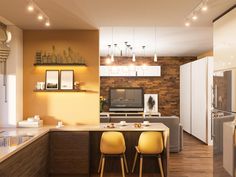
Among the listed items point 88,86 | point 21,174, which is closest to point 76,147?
point 88,86

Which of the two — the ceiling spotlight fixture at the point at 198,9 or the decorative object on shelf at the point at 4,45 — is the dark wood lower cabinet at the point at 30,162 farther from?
the ceiling spotlight fixture at the point at 198,9

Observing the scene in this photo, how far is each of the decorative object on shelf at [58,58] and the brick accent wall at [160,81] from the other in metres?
5.90

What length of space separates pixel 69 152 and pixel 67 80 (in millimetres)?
1276

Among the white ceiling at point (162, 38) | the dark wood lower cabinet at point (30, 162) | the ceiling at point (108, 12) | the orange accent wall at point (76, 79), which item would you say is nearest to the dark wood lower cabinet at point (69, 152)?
the dark wood lower cabinet at point (30, 162)

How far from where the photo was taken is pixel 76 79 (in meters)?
5.35

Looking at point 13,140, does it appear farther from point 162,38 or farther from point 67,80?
point 162,38

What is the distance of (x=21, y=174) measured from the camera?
335 centimetres

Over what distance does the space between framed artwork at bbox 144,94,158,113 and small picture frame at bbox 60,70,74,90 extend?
6.20 metres

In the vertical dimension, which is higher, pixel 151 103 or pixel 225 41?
pixel 225 41

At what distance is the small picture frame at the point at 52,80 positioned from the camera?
525 cm

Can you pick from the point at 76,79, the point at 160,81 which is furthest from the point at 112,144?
the point at 160,81

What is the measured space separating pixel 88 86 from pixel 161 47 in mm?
4273

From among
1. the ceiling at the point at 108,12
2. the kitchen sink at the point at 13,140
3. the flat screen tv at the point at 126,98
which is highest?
the ceiling at the point at 108,12

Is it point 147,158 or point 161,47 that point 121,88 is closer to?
point 161,47
